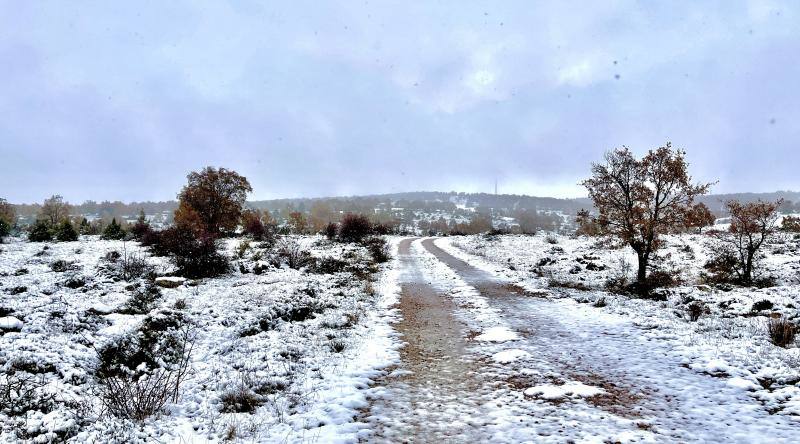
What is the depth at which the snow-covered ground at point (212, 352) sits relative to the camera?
233 inches

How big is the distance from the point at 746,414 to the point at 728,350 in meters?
3.45

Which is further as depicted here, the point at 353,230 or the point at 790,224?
the point at 353,230

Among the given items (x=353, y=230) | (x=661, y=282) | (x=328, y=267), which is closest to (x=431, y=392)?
(x=661, y=282)

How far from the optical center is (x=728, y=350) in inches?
351

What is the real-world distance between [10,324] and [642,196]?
23.3 metres

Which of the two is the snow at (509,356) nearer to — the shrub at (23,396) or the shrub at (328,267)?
the shrub at (23,396)

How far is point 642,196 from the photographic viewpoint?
63.1 ft

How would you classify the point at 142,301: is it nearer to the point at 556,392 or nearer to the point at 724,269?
the point at 556,392

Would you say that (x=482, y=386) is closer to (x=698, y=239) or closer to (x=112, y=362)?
(x=112, y=362)

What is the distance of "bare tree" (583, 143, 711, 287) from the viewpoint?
1872 cm

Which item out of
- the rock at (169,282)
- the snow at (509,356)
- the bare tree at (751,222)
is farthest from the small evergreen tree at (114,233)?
the bare tree at (751,222)

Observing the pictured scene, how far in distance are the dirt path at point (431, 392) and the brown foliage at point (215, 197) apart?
124ft

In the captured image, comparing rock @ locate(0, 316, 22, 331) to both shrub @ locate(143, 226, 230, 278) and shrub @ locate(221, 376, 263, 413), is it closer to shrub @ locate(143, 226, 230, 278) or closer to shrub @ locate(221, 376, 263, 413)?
shrub @ locate(221, 376, 263, 413)

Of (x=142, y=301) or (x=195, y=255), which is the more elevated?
(x=195, y=255)
